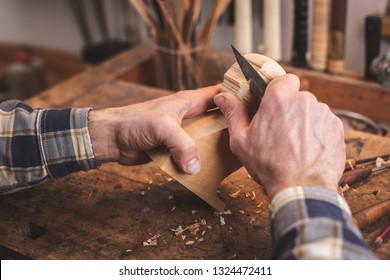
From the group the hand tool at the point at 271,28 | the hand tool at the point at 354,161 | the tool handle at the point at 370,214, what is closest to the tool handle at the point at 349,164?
the hand tool at the point at 354,161

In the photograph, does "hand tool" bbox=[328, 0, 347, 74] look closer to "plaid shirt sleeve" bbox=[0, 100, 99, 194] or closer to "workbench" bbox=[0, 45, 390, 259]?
"workbench" bbox=[0, 45, 390, 259]

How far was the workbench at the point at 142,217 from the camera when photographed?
0.79 m

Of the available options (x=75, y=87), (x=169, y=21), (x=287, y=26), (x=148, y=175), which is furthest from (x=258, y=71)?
(x=287, y=26)

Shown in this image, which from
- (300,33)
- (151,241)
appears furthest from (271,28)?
(151,241)

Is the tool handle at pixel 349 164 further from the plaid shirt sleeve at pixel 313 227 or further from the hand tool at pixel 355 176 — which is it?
the plaid shirt sleeve at pixel 313 227

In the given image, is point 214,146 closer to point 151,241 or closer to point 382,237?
point 151,241

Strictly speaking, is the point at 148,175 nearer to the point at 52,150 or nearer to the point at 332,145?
the point at 52,150

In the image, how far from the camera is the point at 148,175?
99cm

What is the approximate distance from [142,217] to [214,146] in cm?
18

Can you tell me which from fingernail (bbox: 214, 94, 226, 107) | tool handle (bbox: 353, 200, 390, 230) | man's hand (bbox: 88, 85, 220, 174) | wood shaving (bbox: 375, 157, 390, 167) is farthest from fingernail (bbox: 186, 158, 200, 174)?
wood shaving (bbox: 375, 157, 390, 167)

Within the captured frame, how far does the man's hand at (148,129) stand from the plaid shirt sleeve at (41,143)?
0.08 feet

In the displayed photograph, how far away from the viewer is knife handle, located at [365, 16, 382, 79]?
50.6 inches

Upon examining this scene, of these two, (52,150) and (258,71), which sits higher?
(258,71)
